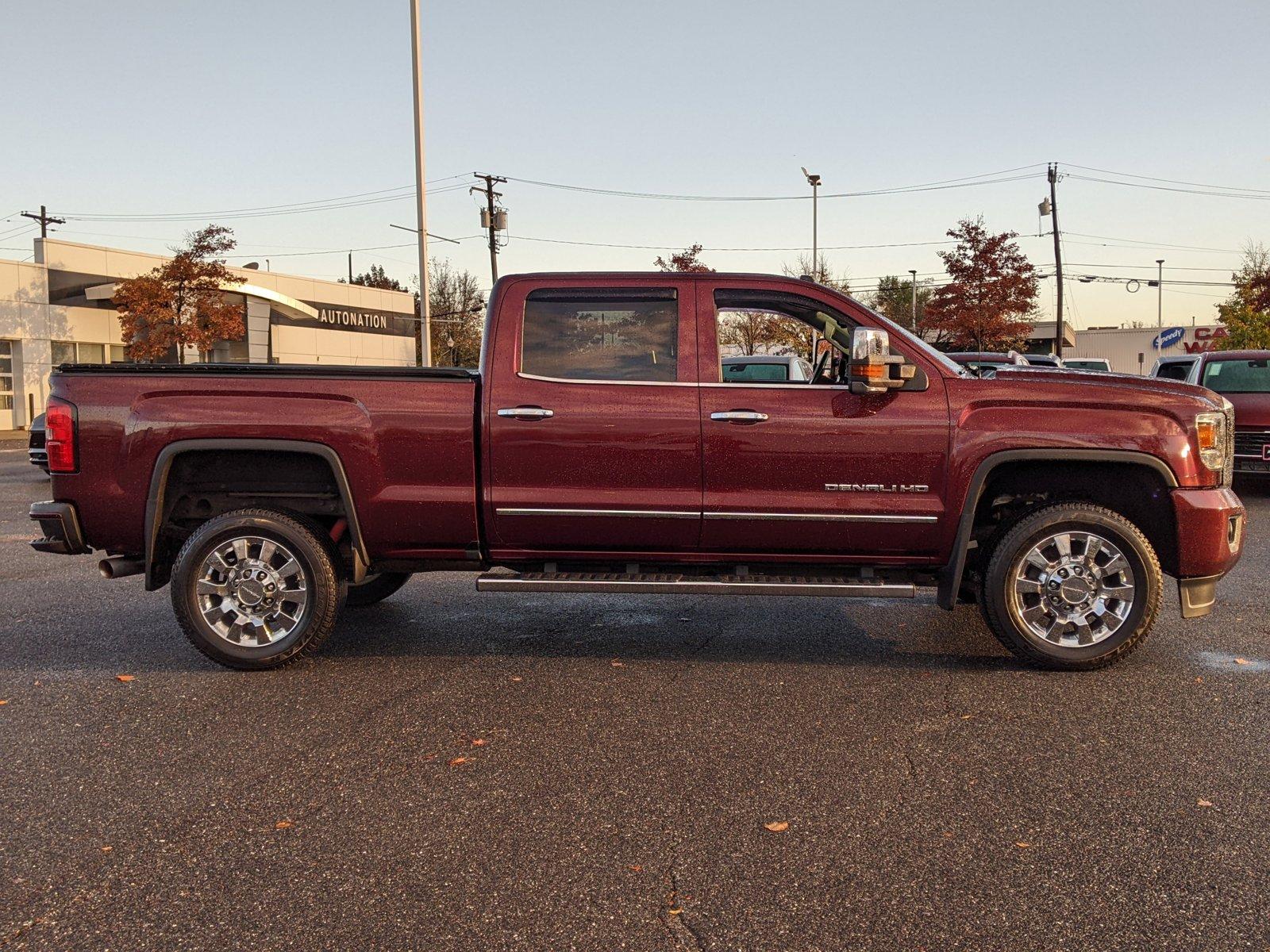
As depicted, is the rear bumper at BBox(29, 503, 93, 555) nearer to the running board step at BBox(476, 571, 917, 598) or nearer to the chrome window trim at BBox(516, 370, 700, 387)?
the running board step at BBox(476, 571, 917, 598)

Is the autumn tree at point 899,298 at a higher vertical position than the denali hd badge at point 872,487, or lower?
higher

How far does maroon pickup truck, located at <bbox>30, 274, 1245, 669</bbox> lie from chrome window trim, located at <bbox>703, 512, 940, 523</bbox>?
0.04 ft

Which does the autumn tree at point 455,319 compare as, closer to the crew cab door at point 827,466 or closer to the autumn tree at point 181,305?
the autumn tree at point 181,305

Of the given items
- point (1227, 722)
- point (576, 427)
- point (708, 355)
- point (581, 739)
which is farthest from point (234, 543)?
point (1227, 722)

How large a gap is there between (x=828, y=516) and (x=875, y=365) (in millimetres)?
821

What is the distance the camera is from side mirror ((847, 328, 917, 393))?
5.18m

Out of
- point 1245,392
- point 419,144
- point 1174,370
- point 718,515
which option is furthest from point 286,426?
point 419,144

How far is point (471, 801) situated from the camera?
12.5 ft

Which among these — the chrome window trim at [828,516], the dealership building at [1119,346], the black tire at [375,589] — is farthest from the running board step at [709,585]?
the dealership building at [1119,346]

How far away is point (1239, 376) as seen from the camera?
13789 millimetres

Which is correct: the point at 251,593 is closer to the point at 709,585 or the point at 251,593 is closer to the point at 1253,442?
the point at 709,585

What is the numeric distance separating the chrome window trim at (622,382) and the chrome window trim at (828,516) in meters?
0.70

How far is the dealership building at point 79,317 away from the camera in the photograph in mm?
32938

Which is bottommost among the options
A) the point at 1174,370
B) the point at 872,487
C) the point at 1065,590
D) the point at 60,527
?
the point at 1065,590
